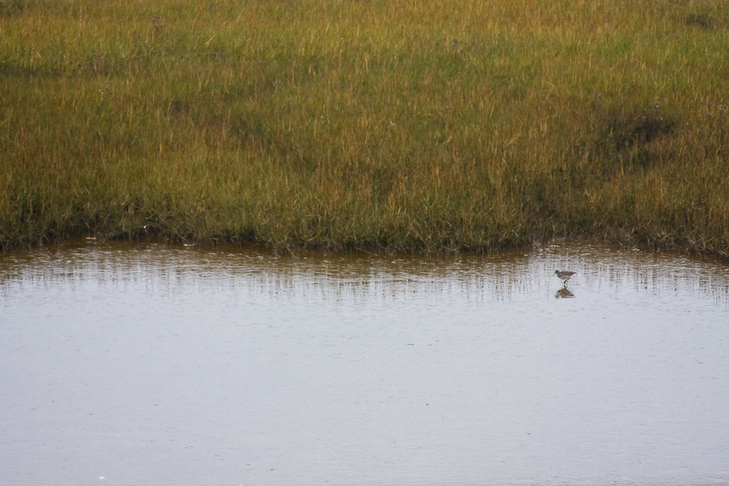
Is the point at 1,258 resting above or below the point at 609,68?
below

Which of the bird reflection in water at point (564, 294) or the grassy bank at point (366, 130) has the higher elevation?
the grassy bank at point (366, 130)

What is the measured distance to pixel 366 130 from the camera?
7641mm

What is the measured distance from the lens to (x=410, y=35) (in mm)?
10312

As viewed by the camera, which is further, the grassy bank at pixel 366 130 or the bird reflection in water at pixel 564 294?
the grassy bank at pixel 366 130

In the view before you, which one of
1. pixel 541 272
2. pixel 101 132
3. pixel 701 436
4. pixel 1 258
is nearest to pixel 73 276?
pixel 1 258

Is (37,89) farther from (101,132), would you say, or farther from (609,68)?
(609,68)

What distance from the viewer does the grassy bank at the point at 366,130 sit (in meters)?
6.48

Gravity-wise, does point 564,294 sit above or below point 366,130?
below

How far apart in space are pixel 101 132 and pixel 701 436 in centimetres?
559

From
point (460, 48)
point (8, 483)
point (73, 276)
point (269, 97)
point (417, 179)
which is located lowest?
point (8, 483)

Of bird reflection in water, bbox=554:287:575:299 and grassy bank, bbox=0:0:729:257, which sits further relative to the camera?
grassy bank, bbox=0:0:729:257

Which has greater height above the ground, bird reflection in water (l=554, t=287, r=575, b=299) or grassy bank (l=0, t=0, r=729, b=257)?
grassy bank (l=0, t=0, r=729, b=257)

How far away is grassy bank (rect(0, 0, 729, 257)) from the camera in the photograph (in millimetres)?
6477

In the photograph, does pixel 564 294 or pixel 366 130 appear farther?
pixel 366 130
